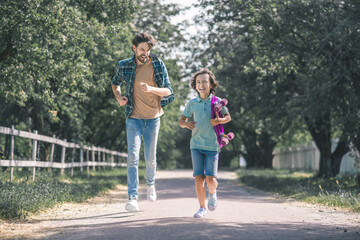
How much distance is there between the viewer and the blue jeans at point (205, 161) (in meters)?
6.48

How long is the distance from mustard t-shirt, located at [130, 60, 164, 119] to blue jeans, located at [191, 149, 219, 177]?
855 millimetres

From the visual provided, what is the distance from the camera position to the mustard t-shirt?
22.2 ft

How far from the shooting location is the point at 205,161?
6.55m

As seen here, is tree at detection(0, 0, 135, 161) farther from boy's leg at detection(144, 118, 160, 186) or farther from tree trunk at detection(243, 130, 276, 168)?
tree trunk at detection(243, 130, 276, 168)

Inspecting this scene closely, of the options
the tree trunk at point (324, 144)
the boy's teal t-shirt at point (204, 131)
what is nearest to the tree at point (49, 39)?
the boy's teal t-shirt at point (204, 131)

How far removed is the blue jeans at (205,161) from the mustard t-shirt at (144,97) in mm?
855

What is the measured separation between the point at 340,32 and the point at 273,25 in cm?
275

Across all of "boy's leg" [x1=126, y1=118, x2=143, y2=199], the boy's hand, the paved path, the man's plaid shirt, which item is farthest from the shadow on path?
the man's plaid shirt

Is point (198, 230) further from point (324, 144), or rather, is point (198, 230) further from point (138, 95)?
point (324, 144)

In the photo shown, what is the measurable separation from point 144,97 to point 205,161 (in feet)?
4.10

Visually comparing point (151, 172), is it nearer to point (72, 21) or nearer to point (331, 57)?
point (72, 21)

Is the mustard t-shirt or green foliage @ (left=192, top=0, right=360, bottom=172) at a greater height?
green foliage @ (left=192, top=0, right=360, bottom=172)

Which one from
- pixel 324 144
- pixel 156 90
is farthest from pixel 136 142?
pixel 324 144

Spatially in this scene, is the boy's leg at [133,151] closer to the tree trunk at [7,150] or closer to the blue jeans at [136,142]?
the blue jeans at [136,142]
